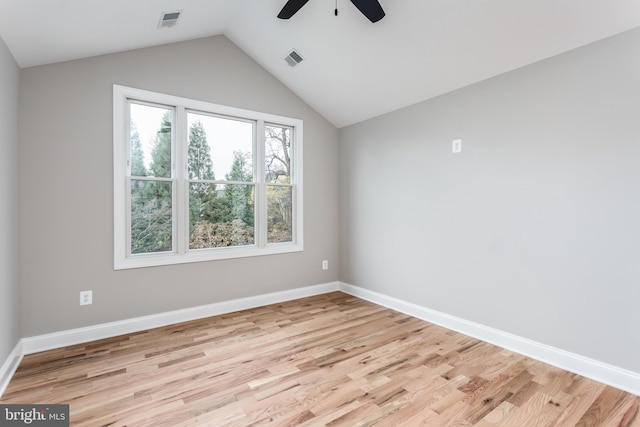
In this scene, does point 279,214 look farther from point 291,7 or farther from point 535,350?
point 535,350

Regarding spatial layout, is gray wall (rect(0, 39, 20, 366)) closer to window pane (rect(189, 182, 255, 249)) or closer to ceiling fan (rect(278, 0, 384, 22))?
window pane (rect(189, 182, 255, 249))

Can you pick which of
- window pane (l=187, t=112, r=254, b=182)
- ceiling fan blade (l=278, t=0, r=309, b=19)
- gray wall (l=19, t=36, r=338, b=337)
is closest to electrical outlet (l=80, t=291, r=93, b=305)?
gray wall (l=19, t=36, r=338, b=337)

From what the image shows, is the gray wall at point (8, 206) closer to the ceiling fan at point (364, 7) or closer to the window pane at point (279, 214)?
the ceiling fan at point (364, 7)

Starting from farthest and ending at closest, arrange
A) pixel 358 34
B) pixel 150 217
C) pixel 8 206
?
1. pixel 150 217
2. pixel 358 34
3. pixel 8 206

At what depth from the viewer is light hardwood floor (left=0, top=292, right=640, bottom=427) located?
72.7 inches

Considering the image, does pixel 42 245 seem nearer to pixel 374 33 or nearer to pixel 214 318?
pixel 214 318

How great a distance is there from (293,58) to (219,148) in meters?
1.34

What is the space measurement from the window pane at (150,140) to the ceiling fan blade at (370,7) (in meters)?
2.25

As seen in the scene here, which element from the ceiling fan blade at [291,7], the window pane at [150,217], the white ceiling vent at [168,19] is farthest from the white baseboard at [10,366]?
the ceiling fan blade at [291,7]

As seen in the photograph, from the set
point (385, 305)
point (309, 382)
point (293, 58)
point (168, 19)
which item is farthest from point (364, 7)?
point (385, 305)

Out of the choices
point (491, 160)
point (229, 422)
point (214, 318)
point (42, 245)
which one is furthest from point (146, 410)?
point (491, 160)

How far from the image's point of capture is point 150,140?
3.27 meters

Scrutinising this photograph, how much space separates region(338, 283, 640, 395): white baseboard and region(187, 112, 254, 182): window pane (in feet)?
8.16

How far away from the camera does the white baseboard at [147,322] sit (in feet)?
8.82
